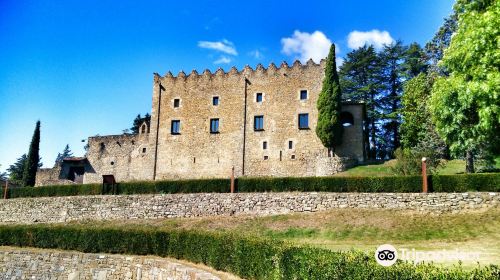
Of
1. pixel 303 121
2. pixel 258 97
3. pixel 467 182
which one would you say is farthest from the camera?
pixel 258 97

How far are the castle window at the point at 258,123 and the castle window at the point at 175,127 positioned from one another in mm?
7394

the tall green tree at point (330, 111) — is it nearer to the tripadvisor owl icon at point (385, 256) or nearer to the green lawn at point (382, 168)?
the green lawn at point (382, 168)

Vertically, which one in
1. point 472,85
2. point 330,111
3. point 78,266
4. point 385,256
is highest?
point 330,111

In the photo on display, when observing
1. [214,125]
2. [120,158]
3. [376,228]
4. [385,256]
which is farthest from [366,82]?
[385,256]

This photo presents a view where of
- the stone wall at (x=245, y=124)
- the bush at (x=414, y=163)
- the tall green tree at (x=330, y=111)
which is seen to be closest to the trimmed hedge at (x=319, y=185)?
the bush at (x=414, y=163)

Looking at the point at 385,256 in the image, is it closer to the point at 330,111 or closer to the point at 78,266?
the point at 78,266

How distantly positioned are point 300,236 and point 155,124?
25119mm

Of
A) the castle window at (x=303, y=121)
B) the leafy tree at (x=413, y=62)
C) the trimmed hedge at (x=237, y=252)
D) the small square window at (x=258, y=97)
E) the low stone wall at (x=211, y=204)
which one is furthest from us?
the leafy tree at (x=413, y=62)

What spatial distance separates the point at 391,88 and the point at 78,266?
38390 millimetres

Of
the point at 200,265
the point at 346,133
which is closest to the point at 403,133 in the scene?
the point at 346,133

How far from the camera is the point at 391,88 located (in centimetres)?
4703

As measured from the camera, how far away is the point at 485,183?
20203 mm

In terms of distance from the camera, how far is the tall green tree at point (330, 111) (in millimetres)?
33938

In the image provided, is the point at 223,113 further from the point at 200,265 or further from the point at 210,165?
the point at 200,265
